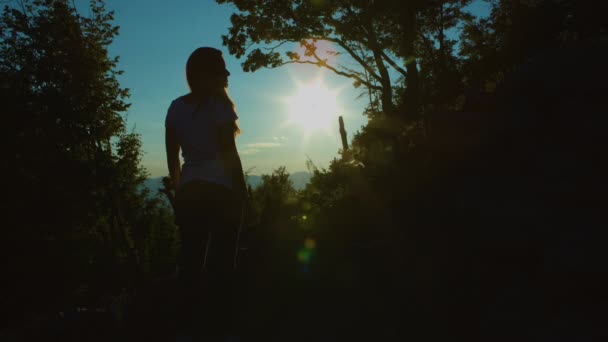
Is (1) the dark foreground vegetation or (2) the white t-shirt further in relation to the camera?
(1) the dark foreground vegetation

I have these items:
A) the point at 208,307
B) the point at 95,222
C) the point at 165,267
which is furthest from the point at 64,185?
the point at 208,307

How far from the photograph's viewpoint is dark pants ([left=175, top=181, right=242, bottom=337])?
238 cm

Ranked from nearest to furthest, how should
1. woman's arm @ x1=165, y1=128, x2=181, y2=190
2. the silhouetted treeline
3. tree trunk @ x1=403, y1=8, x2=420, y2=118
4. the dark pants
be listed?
the dark pants
woman's arm @ x1=165, y1=128, x2=181, y2=190
the silhouetted treeline
tree trunk @ x1=403, y1=8, x2=420, y2=118

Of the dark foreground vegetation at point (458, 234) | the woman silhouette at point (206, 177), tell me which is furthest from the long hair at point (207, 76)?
the dark foreground vegetation at point (458, 234)

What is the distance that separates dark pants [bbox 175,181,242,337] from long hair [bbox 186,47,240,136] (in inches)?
19.9

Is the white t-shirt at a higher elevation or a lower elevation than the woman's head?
lower

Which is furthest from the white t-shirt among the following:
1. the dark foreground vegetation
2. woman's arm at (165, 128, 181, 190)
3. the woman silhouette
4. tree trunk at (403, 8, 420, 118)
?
tree trunk at (403, 8, 420, 118)

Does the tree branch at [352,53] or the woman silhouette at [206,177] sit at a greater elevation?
the tree branch at [352,53]

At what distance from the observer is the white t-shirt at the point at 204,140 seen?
2383 mm

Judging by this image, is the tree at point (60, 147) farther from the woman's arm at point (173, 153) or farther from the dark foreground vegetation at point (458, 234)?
the woman's arm at point (173, 153)

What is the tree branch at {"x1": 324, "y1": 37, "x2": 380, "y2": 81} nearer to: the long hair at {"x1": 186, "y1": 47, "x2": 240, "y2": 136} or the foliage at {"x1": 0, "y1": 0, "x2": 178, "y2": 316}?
the foliage at {"x1": 0, "y1": 0, "x2": 178, "y2": 316}

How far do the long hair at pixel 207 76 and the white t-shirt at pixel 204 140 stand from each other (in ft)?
0.22

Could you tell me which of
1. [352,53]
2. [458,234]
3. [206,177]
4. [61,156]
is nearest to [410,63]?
[352,53]

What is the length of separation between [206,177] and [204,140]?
0.86ft
